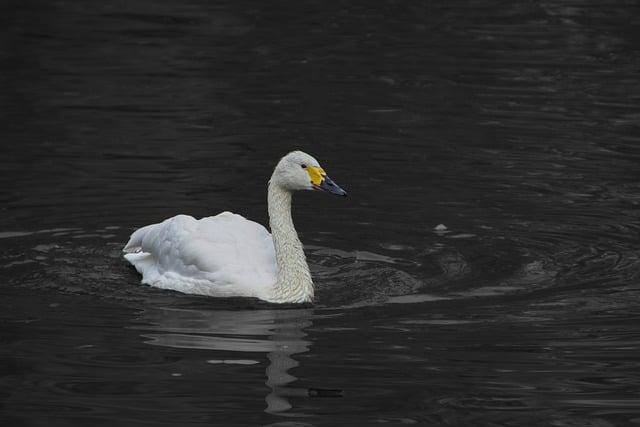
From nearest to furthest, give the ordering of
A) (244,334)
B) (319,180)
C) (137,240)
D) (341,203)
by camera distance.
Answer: (244,334), (319,180), (137,240), (341,203)

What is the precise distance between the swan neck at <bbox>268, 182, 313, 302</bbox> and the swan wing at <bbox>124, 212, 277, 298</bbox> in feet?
0.57

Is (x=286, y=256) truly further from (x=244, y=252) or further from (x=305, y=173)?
(x=305, y=173)

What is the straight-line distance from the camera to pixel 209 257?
1250 cm

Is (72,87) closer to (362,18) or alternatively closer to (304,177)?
(362,18)

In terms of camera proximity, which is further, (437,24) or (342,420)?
(437,24)

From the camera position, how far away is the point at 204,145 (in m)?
17.6

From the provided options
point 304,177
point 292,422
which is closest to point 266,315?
point 304,177

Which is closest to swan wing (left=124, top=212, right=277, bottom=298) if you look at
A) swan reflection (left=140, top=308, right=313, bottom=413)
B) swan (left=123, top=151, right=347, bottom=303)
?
swan (left=123, top=151, right=347, bottom=303)

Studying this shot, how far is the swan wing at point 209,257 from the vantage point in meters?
12.3

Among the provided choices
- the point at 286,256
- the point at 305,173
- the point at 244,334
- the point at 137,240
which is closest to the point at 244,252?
the point at 286,256

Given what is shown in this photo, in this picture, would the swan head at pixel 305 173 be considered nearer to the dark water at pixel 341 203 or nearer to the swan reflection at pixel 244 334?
the dark water at pixel 341 203

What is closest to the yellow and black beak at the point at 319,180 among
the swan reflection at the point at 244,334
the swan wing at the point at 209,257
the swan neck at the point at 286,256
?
the swan neck at the point at 286,256

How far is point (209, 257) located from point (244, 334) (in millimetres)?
1524

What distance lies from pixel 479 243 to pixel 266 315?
2.83 meters
